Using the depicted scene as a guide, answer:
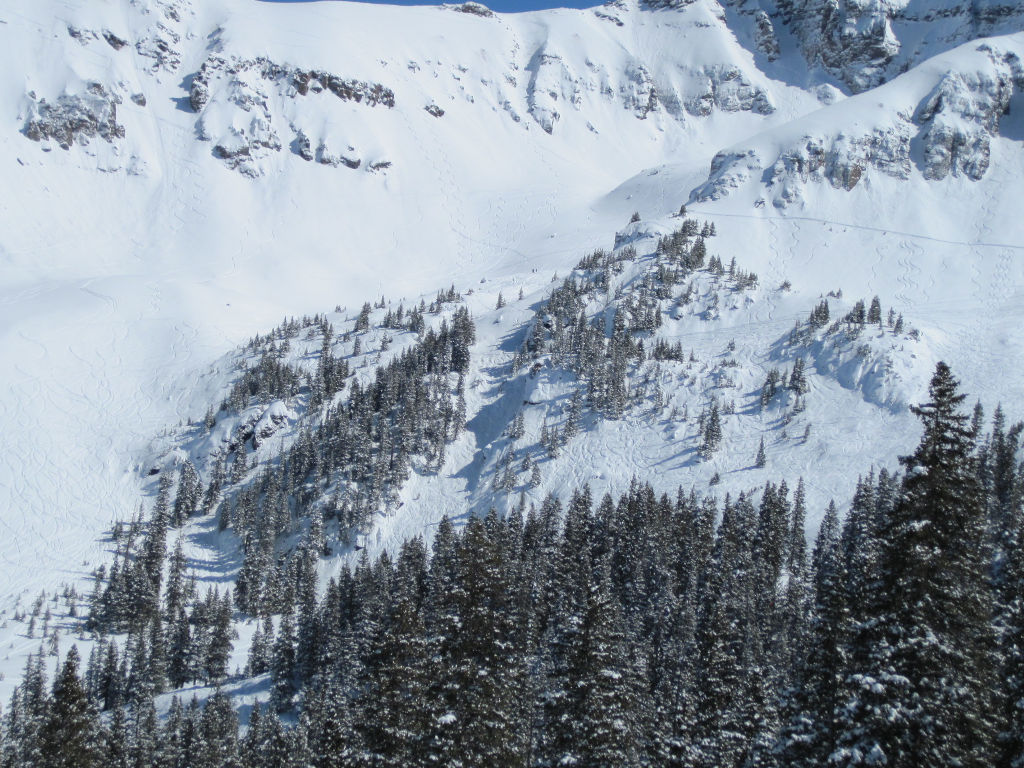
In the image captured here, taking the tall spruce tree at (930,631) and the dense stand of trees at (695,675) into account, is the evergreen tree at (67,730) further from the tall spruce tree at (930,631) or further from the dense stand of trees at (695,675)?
the tall spruce tree at (930,631)

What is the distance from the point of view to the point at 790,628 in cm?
7362

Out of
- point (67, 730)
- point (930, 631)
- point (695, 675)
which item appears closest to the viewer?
point (930, 631)

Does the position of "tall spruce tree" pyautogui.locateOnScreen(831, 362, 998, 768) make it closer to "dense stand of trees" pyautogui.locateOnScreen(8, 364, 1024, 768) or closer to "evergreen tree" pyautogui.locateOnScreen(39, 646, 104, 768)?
"dense stand of trees" pyautogui.locateOnScreen(8, 364, 1024, 768)

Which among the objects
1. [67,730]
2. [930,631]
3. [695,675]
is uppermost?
[930,631]

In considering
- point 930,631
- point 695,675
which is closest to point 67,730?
point 695,675

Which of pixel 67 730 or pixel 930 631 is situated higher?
pixel 930 631

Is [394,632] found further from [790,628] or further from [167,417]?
[167,417]

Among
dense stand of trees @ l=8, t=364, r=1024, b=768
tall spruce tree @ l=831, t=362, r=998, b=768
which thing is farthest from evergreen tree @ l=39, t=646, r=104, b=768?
tall spruce tree @ l=831, t=362, r=998, b=768

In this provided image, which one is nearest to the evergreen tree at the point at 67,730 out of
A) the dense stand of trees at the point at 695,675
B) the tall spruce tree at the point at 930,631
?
the dense stand of trees at the point at 695,675

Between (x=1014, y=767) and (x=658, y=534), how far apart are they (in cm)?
7621

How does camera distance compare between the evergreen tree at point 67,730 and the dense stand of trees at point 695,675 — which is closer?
the dense stand of trees at point 695,675

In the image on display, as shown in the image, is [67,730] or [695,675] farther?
[695,675]

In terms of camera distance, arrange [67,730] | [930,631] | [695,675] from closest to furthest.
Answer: [930,631]
[67,730]
[695,675]

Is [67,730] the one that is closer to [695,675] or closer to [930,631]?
[695,675]
